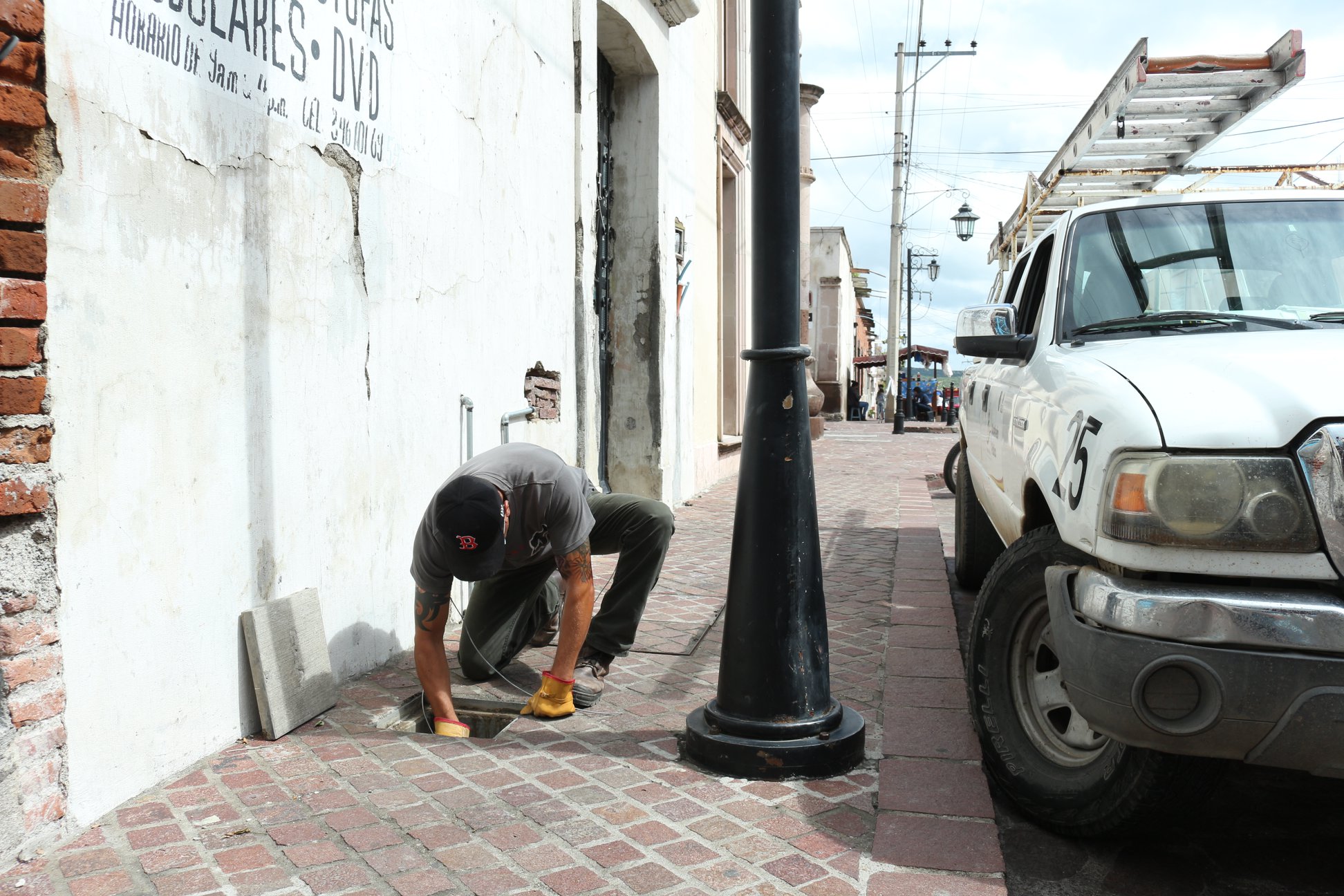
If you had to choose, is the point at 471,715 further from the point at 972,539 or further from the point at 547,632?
the point at 972,539

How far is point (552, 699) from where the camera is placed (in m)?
4.09

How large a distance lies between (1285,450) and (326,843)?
2.67 metres

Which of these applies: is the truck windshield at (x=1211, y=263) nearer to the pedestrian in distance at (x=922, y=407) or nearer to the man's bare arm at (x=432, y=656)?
the man's bare arm at (x=432, y=656)

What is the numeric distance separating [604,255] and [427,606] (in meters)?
6.00

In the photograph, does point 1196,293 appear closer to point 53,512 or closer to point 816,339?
point 53,512

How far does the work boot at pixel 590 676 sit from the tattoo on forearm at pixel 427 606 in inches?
24.3

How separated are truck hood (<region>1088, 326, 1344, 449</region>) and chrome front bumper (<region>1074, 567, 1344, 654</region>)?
338mm

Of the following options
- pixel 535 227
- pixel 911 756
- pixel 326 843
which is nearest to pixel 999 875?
pixel 911 756

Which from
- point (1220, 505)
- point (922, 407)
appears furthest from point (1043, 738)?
point (922, 407)

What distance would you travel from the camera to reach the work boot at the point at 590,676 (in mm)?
4305

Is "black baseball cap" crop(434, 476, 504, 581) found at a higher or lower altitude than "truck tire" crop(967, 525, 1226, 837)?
higher

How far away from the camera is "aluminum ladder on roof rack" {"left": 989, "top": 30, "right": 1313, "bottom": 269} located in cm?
620

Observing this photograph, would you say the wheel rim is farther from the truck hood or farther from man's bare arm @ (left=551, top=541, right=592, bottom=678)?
man's bare arm @ (left=551, top=541, right=592, bottom=678)

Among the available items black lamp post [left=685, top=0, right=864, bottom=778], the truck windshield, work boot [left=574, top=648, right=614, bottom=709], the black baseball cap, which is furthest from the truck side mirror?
work boot [left=574, top=648, right=614, bottom=709]
